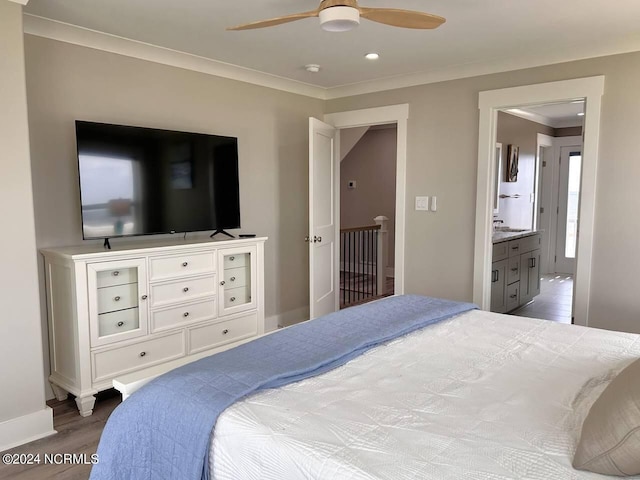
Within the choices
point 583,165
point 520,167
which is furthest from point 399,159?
point 520,167

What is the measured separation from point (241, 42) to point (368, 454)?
2930 mm

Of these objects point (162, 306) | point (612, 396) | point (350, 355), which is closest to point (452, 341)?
point (350, 355)

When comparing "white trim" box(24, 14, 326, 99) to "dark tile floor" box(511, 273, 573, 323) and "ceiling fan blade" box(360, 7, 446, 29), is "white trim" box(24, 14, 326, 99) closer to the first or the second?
"ceiling fan blade" box(360, 7, 446, 29)

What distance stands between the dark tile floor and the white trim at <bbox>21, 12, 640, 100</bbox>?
2589 mm

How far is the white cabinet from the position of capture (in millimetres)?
4543

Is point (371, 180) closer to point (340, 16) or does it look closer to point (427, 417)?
point (340, 16)

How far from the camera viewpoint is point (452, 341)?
2055 mm

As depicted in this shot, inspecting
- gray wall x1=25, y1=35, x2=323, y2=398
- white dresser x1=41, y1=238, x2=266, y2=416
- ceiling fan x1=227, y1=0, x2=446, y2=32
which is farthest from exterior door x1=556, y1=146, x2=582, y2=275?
ceiling fan x1=227, y1=0, x2=446, y2=32

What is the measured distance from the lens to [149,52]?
3.43m

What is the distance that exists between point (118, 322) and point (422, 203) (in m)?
2.68

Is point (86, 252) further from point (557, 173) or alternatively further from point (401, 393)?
point (557, 173)

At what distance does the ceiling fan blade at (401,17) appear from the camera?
212 cm

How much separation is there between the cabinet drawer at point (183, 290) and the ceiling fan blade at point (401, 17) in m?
2.07

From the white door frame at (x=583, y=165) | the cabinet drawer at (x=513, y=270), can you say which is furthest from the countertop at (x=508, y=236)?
the white door frame at (x=583, y=165)
